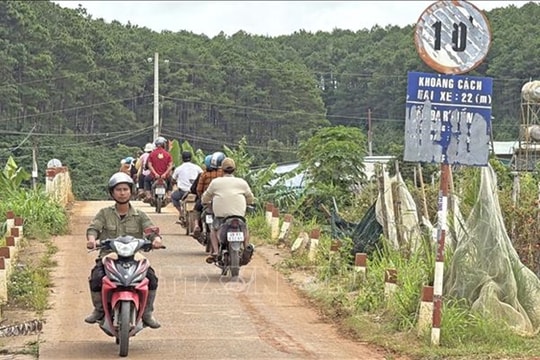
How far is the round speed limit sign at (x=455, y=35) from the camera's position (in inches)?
430

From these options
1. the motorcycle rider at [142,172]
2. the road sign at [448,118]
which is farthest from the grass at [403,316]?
A: the motorcycle rider at [142,172]

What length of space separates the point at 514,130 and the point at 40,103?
28423mm

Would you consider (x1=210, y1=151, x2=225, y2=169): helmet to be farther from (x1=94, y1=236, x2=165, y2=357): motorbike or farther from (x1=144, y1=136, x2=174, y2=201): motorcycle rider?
(x1=144, y1=136, x2=174, y2=201): motorcycle rider

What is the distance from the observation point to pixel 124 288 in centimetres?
1024

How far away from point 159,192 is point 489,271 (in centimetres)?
1481

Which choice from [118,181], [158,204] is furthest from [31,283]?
[158,204]

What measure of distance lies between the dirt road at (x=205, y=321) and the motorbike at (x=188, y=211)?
2.64 meters

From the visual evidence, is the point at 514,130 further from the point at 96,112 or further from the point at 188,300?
the point at 188,300

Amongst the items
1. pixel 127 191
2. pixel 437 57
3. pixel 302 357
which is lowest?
pixel 302 357

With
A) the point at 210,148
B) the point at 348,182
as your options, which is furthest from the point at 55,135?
the point at 348,182

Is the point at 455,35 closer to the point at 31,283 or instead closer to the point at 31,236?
the point at 31,283

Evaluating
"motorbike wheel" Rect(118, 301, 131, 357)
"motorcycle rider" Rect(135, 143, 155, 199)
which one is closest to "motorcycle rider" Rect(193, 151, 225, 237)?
"motorbike wheel" Rect(118, 301, 131, 357)

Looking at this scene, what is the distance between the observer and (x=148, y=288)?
10516 millimetres

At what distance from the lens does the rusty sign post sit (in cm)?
1092
